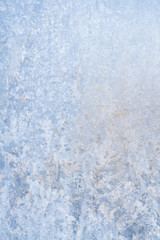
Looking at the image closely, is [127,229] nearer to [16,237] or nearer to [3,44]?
[16,237]

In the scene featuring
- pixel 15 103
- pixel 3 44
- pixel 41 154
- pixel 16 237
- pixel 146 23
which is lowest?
pixel 16 237

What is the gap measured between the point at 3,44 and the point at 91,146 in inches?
22.5

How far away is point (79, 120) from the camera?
0.96 metres

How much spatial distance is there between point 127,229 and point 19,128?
599 mm

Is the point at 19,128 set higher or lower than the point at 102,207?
higher

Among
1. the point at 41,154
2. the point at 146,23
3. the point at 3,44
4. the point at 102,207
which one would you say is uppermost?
the point at 146,23

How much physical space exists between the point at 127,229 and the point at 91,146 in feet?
1.18

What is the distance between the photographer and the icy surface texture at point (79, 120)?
920 mm

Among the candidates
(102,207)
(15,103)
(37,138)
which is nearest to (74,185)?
(102,207)

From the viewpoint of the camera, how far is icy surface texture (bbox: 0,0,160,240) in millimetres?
920

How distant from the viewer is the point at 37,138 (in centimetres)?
95

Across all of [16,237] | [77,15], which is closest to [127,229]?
[16,237]

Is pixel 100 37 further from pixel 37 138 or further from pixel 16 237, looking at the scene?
pixel 16 237

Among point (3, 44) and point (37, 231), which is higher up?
point (3, 44)
